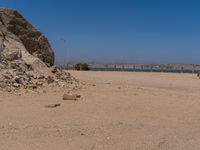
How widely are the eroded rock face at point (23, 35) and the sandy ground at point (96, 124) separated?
5.97 m

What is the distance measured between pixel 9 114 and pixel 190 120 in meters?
4.82

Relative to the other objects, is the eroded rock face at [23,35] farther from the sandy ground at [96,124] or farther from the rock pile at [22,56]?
the sandy ground at [96,124]

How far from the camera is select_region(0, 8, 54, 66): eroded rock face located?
56.1ft

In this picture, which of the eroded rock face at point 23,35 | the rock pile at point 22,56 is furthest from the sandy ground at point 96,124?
the eroded rock face at point 23,35

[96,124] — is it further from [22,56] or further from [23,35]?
[23,35]

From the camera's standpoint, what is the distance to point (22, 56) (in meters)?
16.1

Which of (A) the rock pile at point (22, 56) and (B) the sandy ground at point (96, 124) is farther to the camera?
(A) the rock pile at point (22, 56)

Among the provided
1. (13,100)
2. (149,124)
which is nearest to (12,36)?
(13,100)

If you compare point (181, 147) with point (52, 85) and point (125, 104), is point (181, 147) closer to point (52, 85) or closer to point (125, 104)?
point (125, 104)

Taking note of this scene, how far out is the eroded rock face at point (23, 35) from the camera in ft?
56.1

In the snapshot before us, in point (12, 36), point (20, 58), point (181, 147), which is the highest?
point (12, 36)

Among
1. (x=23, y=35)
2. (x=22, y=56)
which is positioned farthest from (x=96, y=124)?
(x=23, y=35)

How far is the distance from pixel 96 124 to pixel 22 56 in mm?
9091

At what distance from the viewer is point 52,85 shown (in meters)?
→ 14.6
